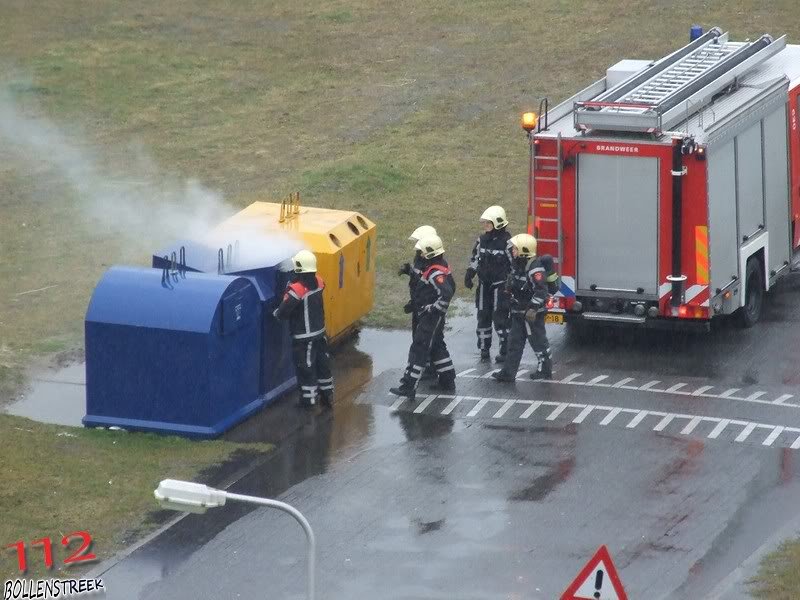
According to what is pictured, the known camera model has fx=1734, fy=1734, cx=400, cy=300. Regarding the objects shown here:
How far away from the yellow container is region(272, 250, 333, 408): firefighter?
1.13 m

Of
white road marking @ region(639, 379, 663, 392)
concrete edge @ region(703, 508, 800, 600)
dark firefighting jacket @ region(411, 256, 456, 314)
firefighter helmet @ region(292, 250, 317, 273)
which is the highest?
firefighter helmet @ region(292, 250, 317, 273)

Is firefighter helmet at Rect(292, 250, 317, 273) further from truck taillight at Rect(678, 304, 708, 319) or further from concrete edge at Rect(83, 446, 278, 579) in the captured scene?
truck taillight at Rect(678, 304, 708, 319)

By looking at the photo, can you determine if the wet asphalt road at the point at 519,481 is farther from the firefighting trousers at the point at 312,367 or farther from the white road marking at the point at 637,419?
the firefighting trousers at the point at 312,367

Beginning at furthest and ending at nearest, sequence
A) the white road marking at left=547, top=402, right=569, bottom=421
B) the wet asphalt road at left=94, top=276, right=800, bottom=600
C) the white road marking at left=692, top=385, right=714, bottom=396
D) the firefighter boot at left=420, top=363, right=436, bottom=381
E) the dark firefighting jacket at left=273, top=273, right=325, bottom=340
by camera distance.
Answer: the firefighter boot at left=420, top=363, right=436, bottom=381 < the white road marking at left=692, top=385, right=714, bottom=396 < the white road marking at left=547, top=402, right=569, bottom=421 < the dark firefighting jacket at left=273, top=273, right=325, bottom=340 < the wet asphalt road at left=94, top=276, right=800, bottom=600

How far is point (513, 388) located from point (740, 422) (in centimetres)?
220

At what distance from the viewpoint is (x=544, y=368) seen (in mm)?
16375

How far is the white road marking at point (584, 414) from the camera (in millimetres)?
15227

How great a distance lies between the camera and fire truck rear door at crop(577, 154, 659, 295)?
16484 mm

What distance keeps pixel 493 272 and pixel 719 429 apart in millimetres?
2963

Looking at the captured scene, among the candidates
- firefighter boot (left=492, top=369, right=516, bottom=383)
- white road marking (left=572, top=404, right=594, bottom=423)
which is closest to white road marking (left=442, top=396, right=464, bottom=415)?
firefighter boot (left=492, top=369, right=516, bottom=383)

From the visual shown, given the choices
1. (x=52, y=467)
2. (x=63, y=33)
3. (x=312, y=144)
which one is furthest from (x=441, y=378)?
(x=63, y=33)

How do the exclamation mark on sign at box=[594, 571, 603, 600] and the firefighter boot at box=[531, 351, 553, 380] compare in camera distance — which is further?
the firefighter boot at box=[531, 351, 553, 380]

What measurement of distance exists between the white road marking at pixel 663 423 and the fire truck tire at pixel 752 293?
8.84ft

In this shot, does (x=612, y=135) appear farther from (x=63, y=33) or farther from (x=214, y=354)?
(x=63, y=33)
